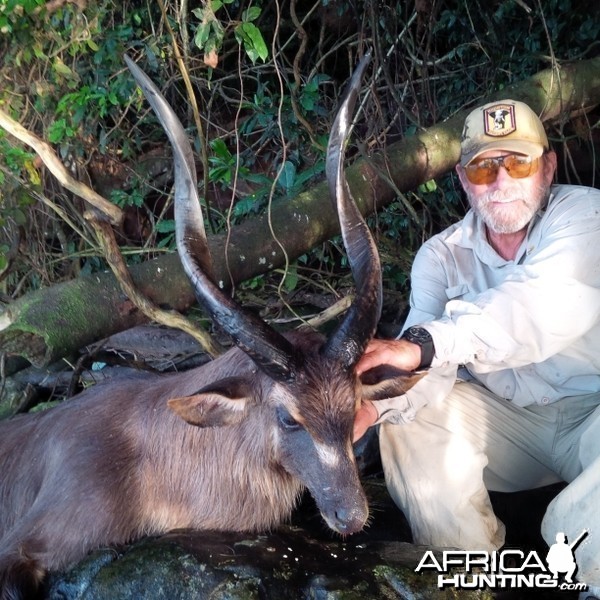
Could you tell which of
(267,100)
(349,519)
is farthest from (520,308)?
(267,100)

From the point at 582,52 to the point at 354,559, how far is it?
15.6 ft

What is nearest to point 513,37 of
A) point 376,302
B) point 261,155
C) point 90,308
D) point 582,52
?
point 582,52

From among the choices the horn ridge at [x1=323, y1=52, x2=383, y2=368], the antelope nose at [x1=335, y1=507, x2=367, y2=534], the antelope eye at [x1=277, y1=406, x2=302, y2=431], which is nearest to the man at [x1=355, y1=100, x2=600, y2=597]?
the horn ridge at [x1=323, y1=52, x2=383, y2=368]

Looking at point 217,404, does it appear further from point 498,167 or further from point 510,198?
point 498,167

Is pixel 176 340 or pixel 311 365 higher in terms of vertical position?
pixel 311 365

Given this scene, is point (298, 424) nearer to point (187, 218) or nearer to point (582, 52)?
point (187, 218)

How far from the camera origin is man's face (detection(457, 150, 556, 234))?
4.15 meters

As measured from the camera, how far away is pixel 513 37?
675 centimetres

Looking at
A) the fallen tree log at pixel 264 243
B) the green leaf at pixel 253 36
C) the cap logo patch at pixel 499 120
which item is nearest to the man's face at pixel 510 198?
the cap logo patch at pixel 499 120

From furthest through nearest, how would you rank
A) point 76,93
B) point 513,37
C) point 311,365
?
point 513,37 < point 76,93 < point 311,365

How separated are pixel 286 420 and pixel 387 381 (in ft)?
1.67

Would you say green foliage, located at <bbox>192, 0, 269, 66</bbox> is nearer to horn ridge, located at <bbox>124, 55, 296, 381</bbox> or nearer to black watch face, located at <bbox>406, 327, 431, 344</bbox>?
horn ridge, located at <bbox>124, 55, 296, 381</bbox>
